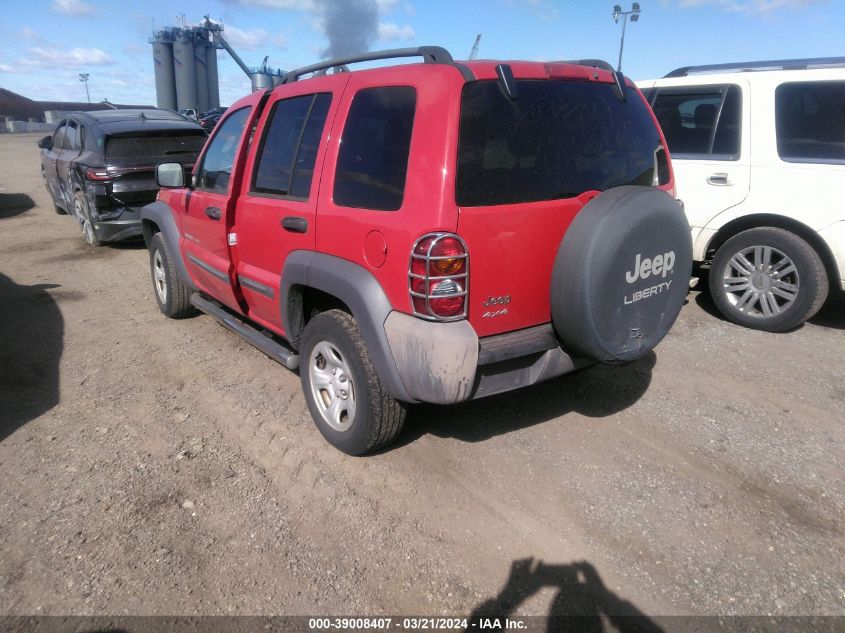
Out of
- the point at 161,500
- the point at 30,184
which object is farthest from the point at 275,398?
the point at 30,184

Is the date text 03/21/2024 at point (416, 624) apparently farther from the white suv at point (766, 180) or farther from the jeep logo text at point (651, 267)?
the white suv at point (766, 180)

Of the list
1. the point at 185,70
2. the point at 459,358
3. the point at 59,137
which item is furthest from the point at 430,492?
the point at 185,70

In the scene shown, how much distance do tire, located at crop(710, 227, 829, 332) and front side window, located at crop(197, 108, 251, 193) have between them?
13.6 feet

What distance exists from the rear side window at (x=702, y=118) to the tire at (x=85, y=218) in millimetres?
7146

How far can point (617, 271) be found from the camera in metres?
2.62

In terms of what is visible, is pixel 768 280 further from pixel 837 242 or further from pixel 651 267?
pixel 651 267

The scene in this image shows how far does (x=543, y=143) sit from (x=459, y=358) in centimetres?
107

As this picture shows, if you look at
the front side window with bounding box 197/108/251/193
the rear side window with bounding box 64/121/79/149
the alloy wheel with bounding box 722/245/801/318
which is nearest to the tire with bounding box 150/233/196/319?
the front side window with bounding box 197/108/251/193

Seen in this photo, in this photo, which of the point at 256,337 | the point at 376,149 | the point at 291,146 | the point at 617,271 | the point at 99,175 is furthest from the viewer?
the point at 99,175

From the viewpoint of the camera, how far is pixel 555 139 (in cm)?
272

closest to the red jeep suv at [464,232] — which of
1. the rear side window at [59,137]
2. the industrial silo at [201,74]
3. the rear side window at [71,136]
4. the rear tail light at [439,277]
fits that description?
the rear tail light at [439,277]

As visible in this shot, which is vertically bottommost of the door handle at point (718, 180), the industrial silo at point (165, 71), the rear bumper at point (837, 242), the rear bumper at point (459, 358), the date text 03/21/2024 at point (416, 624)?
the date text 03/21/2024 at point (416, 624)

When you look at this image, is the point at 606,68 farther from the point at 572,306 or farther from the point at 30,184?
the point at 30,184

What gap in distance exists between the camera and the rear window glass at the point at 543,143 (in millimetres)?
2496
